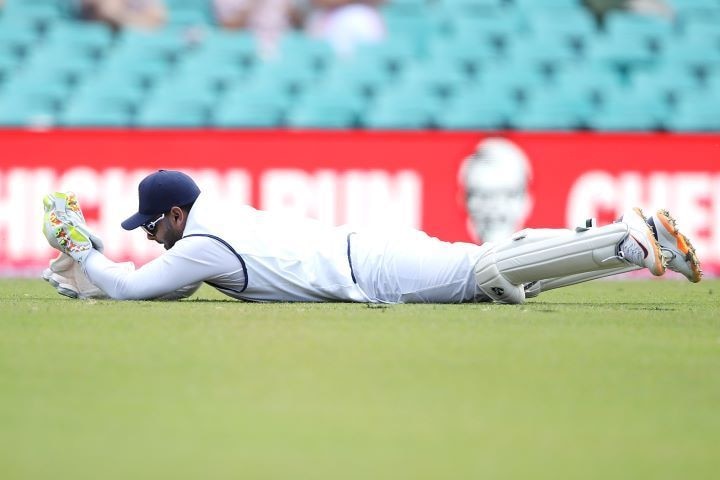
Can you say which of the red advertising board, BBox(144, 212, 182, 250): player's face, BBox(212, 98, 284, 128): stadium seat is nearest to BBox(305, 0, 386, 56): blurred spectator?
BBox(212, 98, 284, 128): stadium seat

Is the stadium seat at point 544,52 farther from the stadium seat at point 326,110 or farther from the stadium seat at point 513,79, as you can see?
the stadium seat at point 326,110

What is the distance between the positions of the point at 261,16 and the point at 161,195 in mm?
7897

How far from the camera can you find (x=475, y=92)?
41.5ft

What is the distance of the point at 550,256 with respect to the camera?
19.3 ft

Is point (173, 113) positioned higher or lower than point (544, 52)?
lower

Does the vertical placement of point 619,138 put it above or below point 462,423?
above

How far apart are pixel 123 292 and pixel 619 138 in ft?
19.0

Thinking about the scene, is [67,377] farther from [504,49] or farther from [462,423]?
[504,49]

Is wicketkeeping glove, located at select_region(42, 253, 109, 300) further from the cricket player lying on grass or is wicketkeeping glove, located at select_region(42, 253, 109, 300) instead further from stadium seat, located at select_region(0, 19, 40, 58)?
stadium seat, located at select_region(0, 19, 40, 58)

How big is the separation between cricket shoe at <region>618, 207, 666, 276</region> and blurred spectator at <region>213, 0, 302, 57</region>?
26.6ft

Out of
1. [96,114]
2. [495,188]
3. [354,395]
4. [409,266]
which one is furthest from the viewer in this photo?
[96,114]

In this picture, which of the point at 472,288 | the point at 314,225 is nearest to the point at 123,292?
the point at 314,225

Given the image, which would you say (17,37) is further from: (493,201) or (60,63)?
(493,201)

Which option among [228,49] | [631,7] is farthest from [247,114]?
[631,7]
